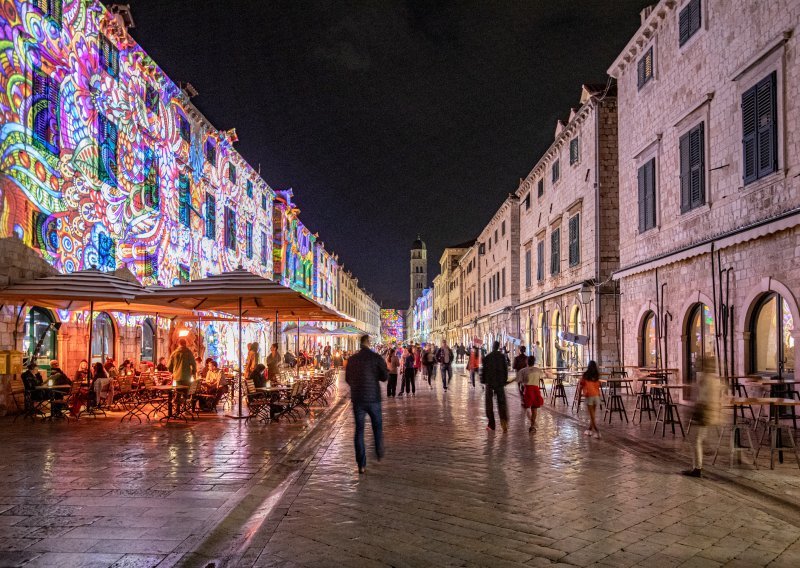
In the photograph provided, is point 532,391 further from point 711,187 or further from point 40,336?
point 40,336

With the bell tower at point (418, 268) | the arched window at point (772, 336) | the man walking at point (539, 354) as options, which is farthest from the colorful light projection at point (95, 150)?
the bell tower at point (418, 268)

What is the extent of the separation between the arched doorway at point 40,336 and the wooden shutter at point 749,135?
15599 mm

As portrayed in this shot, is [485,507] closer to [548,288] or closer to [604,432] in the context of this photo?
[604,432]

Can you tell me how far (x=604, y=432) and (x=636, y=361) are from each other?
28.8 ft

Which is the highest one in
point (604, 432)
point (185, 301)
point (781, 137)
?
point (781, 137)

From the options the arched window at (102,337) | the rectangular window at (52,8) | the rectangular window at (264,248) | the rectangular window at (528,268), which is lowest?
the arched window at (102,337)

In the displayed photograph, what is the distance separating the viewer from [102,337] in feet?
59.8

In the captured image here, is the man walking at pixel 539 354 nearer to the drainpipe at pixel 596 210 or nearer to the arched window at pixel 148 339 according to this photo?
Answer: the drainpipe at pixel 596 210

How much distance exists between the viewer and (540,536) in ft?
18.6

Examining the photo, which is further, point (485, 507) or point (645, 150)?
point (645, 150)

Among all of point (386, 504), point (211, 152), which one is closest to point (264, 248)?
point (211, 152)

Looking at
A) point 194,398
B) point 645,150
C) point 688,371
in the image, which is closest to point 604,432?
point 688,371

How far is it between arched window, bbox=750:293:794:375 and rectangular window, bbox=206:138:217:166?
20.9 m

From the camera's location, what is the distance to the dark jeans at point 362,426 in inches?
336
